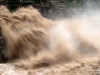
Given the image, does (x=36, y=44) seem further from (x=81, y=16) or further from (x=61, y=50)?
(x=81, y=16)

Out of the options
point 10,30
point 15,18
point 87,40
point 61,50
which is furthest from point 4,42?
point 87,40

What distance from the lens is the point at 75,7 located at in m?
15.4

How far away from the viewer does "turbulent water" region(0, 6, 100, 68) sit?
306 inches

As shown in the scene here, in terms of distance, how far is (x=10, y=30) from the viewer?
800 cm

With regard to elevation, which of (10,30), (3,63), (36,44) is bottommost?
(3,63)

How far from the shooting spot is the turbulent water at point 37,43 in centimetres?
777

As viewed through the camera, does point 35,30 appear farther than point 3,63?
Yes

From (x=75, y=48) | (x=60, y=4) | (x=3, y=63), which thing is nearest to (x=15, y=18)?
(x=3, y=63)

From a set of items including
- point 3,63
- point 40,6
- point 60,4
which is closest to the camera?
point 3,63

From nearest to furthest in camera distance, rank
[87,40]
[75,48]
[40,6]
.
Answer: [75,48], [87,40], [40,6]

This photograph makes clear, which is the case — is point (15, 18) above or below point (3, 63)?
above

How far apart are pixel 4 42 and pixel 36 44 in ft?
4.05

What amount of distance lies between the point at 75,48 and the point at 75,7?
7271 mm

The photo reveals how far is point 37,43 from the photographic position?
26.8 feet
